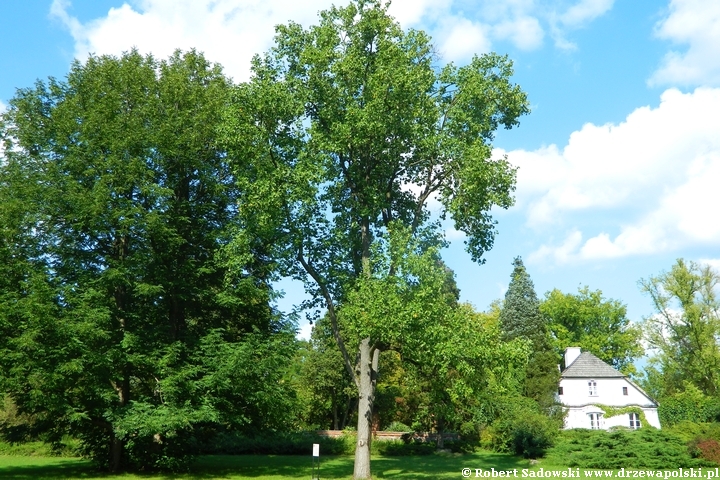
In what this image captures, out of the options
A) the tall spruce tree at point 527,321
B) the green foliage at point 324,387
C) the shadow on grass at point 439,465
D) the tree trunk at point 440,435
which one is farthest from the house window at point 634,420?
the green foliage at point 324,387

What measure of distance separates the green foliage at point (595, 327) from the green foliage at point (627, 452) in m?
39.6

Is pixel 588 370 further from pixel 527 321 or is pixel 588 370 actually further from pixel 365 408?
pixel 365 408

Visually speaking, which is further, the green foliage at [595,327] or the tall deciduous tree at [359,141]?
the green foliage at [595,327]

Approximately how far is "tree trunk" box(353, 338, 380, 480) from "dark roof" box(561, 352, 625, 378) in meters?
34.3

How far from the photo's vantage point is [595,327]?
71938 millimetres

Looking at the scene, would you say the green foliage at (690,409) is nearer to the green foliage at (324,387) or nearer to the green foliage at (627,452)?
the green foliage at (627,452)

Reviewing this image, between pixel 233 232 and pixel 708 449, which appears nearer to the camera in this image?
pixel 233 232

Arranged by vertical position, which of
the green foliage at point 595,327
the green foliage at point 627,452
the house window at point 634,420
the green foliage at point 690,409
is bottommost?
the green foliage at point 627,452

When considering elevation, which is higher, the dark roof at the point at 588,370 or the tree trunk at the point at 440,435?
the dark roof at the point at 588,370

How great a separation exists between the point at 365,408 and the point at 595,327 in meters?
56.2

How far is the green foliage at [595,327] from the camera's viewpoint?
70188mm

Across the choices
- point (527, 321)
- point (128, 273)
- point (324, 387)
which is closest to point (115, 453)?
point (128, 273)

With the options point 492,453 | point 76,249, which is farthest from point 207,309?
point 492,453

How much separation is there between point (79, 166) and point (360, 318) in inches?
462
